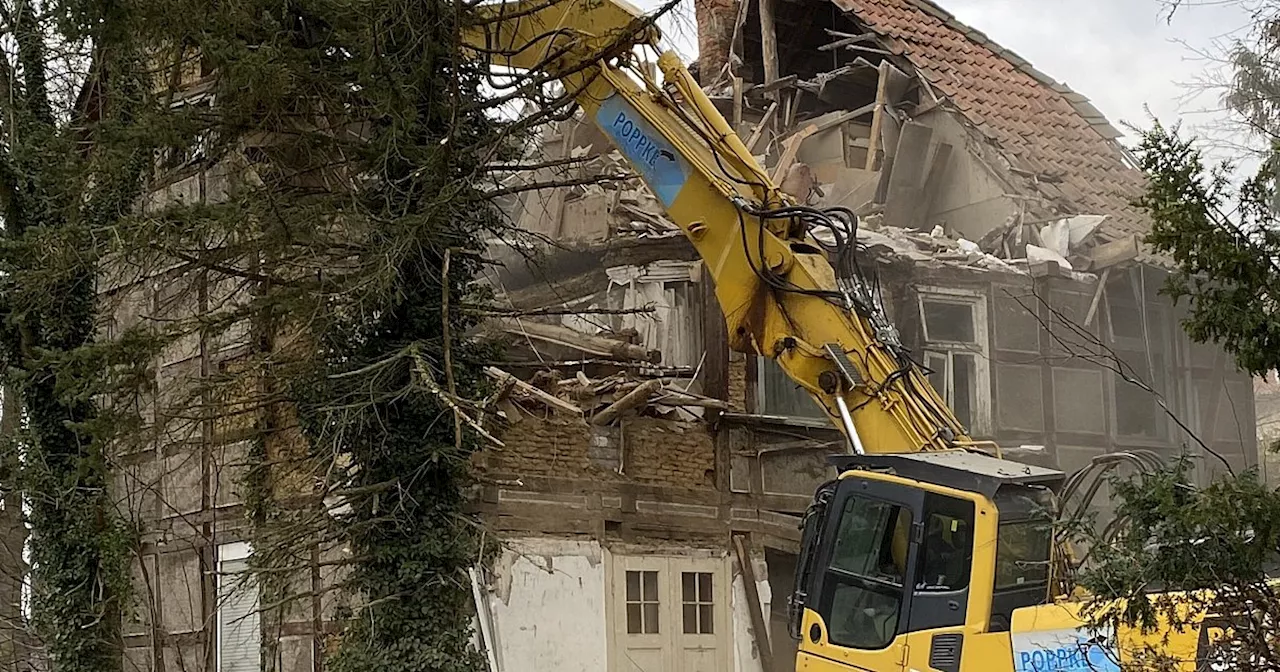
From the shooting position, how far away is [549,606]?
13.3 meters

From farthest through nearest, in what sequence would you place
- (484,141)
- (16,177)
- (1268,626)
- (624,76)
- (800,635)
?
(16,177), (624,76), (484,141), (800,635), (1268,626)

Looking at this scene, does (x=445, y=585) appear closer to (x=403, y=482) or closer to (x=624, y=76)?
(x=403, y=482)

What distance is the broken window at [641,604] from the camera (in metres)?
13.9

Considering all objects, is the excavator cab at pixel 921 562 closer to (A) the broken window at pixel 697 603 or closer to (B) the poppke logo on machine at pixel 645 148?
(B) the poppke logo on machine at pixel 645 148

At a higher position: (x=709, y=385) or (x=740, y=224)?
(x=740, y=224)

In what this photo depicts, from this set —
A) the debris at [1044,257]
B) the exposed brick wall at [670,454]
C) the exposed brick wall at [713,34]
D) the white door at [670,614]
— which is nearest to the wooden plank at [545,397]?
the exposed brick wall at [670,454]

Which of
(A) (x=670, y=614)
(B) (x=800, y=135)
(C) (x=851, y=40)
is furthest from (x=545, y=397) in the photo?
(C) (x=851, y=40)

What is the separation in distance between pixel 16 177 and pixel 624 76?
6014mm

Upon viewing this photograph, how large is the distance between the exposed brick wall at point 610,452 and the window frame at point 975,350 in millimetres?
2677

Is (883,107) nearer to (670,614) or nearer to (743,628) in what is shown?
(743,628)

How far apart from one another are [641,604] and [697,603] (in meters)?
0.63

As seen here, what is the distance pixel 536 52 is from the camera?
Answer: 456 inches

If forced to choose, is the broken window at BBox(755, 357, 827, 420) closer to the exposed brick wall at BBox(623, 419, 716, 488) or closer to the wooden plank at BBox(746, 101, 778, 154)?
the exposed brick wall at BBox(623, 419, 716, 488)

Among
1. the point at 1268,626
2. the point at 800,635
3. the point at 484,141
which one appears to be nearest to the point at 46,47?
the point at 484,141
